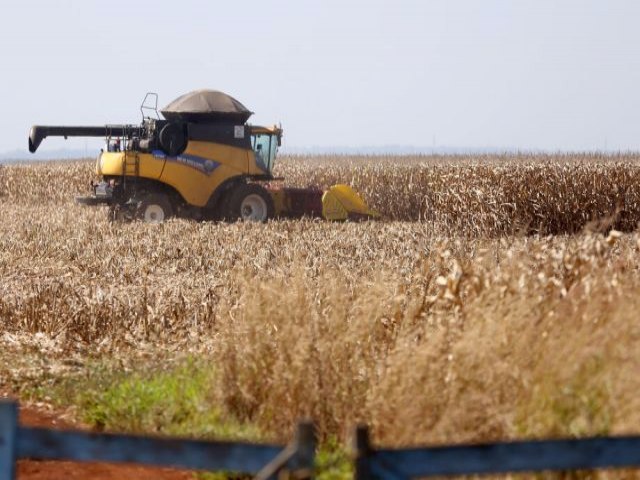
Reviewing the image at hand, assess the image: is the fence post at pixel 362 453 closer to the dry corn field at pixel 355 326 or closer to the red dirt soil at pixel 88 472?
the dry corn field at pixel 355 326

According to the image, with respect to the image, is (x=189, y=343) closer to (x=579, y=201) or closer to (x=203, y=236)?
(x=203, y=236)

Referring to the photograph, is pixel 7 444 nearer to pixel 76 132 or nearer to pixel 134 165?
pixel 134 165

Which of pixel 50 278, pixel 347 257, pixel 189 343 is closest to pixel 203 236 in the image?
pixel 347 257

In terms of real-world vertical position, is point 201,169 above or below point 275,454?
above

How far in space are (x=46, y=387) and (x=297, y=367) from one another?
9.60 ft

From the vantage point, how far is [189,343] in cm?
965

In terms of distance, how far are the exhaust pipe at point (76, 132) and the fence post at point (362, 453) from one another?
18221 millimetres

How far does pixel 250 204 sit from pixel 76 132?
3675 millimetres

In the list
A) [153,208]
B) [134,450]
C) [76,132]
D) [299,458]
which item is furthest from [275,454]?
[76,132]

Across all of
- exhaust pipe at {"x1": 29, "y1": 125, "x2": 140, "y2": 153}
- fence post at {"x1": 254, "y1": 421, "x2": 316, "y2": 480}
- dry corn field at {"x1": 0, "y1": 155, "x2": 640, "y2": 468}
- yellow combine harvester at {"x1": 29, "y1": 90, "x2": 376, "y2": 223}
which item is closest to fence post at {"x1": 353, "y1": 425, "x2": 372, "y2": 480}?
fence post at {"x1": 254, "y1": 421, "x2": 316, "y2": 480}

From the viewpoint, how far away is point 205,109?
21.3 metres

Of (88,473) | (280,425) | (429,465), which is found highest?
(429,465)

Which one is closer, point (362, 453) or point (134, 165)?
point (362, 453)

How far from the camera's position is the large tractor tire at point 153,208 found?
20812 mm
